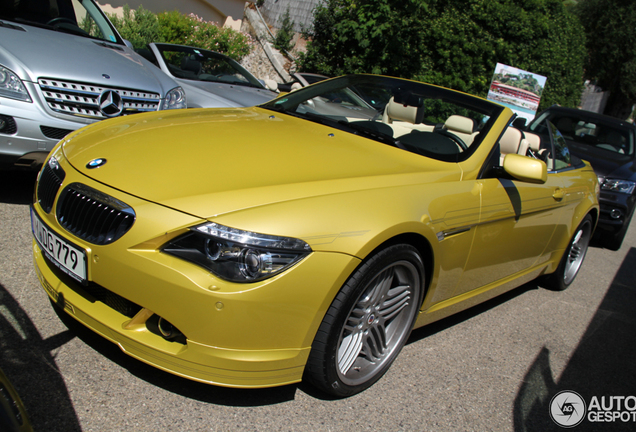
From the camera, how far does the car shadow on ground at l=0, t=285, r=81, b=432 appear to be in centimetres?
193

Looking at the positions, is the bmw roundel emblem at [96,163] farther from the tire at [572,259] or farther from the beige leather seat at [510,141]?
the tire at [572,259]

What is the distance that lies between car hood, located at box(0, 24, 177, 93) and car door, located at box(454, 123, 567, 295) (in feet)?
9.72

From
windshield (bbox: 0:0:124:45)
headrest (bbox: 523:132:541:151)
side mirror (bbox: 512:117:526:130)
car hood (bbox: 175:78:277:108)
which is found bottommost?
car hood (bbox: 175:78:277:108)

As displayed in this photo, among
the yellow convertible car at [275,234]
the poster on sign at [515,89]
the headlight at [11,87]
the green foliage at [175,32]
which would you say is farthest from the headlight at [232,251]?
Answer: the poster on sign at [515,89]

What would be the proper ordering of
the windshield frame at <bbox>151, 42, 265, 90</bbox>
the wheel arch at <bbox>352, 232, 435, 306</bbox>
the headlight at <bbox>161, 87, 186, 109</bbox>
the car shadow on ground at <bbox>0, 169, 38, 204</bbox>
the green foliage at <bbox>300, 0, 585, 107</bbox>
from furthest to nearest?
the green foliage at <bbox>300, 0, 585, 107</bbox>
the windshield frame at <bbox>151, 42, 265, 90</bbox>
the headlight at <bbox>161, 87, 186, 109</bbox>
the car shadow on ground at <bbox>0, 169, 38, 204</bbox>
the wheel arch at <bbox>352, 232, 435, 306</bbox>

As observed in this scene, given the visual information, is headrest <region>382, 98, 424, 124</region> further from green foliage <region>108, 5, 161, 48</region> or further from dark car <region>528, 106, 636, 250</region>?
green foliage <region>108, 5, 161, 48</region>

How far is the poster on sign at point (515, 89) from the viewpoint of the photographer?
12117 mm

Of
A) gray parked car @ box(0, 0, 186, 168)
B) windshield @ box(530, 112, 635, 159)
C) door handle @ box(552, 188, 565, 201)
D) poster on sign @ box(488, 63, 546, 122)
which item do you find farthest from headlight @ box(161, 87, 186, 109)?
poster on sign @ box(488, 63, 546, 122)

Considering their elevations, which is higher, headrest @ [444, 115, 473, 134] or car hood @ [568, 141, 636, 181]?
headrest @ [444, 115, 473, 134]

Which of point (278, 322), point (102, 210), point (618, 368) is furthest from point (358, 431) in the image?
point (618, 368)

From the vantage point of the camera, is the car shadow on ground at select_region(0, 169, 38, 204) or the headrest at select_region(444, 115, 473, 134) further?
the car shadow on ground at select_region(0, 169, 38, 204)

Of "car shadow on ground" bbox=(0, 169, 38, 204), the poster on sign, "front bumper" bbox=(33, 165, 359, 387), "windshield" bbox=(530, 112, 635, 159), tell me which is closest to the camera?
"front bumper" bbox=(33, 165, 359, 387)

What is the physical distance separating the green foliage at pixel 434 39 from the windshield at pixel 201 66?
6345mm

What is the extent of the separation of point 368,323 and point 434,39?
42.1 feet
